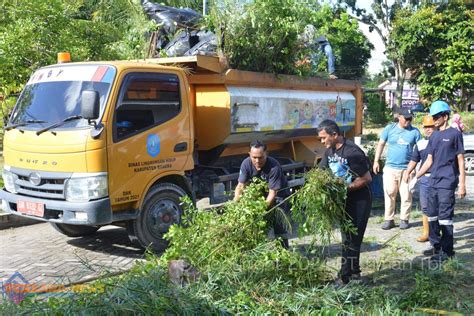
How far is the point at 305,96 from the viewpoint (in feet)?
27.9

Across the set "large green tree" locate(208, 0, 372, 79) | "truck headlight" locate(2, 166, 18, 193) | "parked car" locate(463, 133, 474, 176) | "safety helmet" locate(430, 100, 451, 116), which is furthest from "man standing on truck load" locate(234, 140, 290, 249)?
"parked car" locate(463, 133, 474, 176)

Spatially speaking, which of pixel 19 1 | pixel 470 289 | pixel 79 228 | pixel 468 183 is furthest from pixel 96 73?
pixel 468 183

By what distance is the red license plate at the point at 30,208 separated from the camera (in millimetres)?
5812

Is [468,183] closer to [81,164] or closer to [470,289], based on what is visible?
[470,289]

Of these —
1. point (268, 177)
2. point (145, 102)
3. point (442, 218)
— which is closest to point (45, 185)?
point (145, 102)

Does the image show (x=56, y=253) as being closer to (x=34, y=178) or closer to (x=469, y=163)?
(x=34, y=178)

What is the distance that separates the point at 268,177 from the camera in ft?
17.1

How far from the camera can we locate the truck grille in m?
5.70

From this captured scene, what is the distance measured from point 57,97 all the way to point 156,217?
1904mm

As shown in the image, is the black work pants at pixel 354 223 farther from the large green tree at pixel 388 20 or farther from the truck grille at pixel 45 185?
the large green tree at pixel 388 20

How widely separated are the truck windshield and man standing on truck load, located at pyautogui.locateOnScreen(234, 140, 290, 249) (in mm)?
1835

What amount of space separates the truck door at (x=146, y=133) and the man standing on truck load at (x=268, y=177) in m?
1.37

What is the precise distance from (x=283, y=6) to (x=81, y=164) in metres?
4.00

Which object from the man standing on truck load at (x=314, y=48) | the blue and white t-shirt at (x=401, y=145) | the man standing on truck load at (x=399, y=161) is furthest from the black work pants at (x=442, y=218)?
the man standing on truck load at (x=314, y=48)
